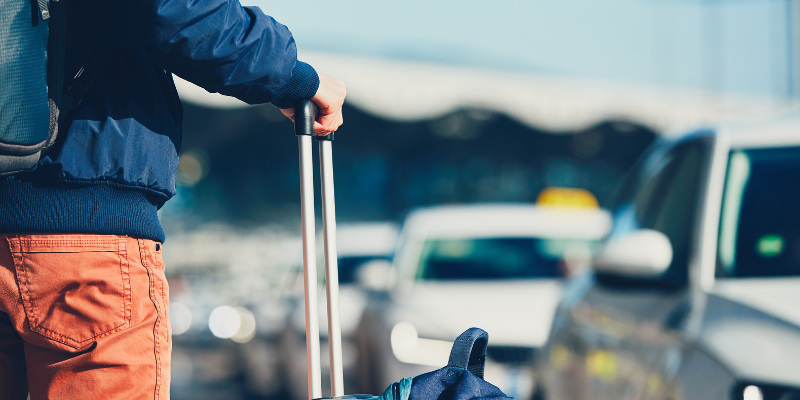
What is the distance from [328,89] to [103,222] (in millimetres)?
602

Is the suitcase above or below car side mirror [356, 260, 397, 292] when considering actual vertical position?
above

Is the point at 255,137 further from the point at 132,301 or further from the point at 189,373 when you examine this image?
the point at 132,301

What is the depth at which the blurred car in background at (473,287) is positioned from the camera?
5.69 meters

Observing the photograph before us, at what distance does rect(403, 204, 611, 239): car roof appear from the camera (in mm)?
6887

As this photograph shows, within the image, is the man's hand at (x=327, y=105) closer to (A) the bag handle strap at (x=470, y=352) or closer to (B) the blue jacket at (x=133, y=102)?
(B) the blue jacket at (x=133, y=102)

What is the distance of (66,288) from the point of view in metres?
1.60

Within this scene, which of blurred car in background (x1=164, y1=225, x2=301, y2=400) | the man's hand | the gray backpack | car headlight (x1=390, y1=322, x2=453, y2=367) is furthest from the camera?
blurred car in background (x1=164, y1=225, x2=301, y2=400)

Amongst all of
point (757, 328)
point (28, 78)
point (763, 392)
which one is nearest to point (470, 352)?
point (28, 78)

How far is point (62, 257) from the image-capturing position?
1597 mm

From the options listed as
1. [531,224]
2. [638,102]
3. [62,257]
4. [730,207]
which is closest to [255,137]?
[638,102]

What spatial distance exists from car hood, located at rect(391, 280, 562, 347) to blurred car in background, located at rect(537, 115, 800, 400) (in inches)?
70.7

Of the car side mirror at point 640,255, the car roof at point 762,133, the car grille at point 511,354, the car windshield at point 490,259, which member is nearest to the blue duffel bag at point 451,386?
the car side mirror at point 640,255

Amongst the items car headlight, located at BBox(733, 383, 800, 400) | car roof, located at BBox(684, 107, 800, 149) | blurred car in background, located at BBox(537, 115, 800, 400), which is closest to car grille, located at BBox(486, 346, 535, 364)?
blurred car in background, located at BBox(537, 115, 800, 400)

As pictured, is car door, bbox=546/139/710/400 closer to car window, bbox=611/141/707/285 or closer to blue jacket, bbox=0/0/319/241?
car window, bbox=611/141/707/285
